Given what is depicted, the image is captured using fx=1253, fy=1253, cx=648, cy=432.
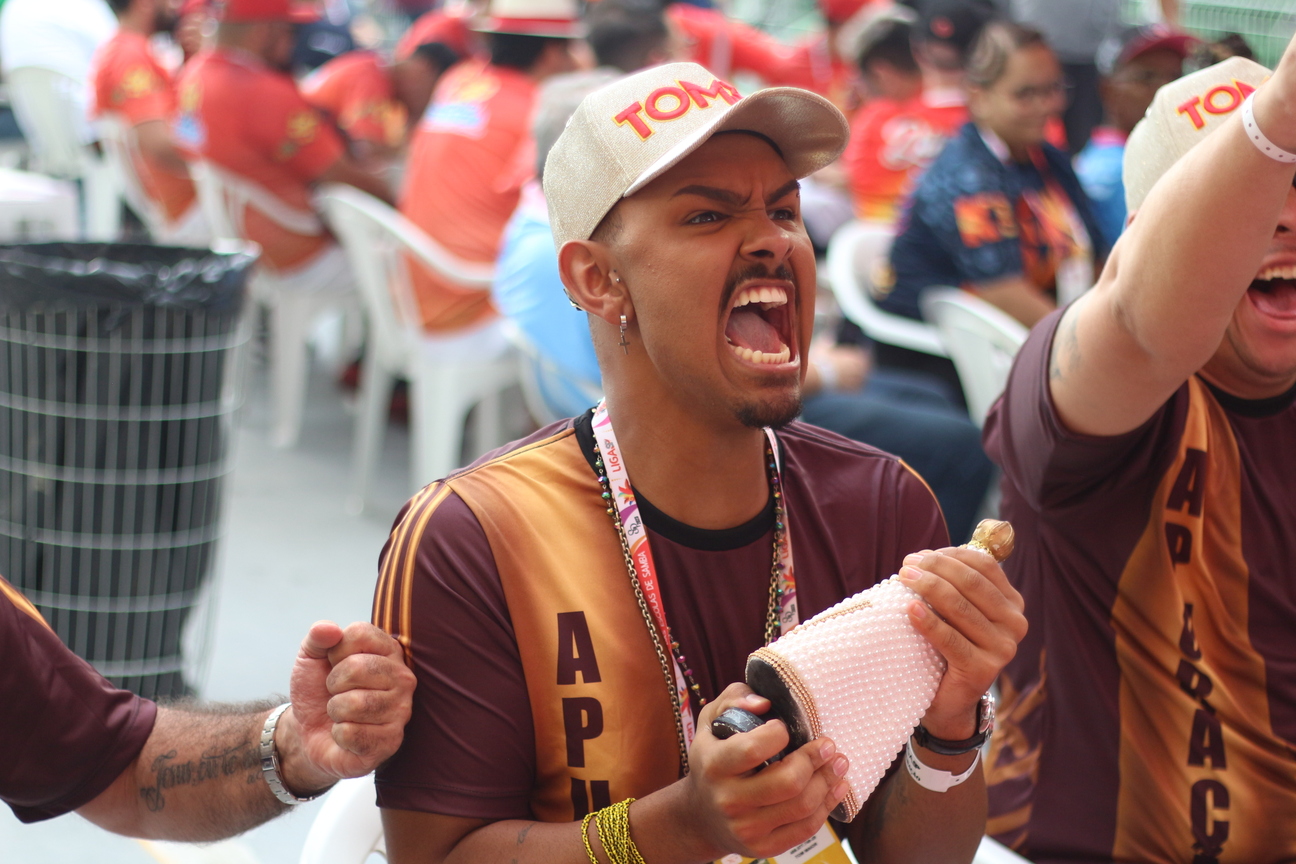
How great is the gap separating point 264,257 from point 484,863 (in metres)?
4.38

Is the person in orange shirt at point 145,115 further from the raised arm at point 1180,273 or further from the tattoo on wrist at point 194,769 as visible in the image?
the raised arm at point 1180,273

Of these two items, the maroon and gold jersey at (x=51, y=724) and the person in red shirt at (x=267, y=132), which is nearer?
the maroon and gold jersey at (x=51, y=724)

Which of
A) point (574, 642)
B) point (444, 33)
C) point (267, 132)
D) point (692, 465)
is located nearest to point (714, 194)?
point (692, 465)

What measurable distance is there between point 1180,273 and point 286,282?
4.52 metres

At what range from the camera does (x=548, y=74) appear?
4566mm

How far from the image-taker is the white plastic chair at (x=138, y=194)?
5.82m

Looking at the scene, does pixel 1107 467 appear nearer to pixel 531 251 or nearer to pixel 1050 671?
pixel 1050 671

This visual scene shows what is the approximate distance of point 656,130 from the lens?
53.8 inches

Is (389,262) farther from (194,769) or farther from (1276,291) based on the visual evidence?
(1276,291)

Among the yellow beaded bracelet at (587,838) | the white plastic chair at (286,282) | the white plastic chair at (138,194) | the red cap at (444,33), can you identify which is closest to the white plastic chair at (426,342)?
the white plastic chair at (286,282)

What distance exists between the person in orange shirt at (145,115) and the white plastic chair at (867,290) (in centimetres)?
321

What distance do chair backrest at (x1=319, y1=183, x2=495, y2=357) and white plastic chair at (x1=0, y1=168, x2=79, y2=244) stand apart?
876 mm

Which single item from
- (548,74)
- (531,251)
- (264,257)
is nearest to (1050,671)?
(531,251)

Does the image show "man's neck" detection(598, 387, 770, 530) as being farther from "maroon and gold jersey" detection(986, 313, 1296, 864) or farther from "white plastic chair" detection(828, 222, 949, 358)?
"white plastic chair" detection(828, 222, 949, 358)
